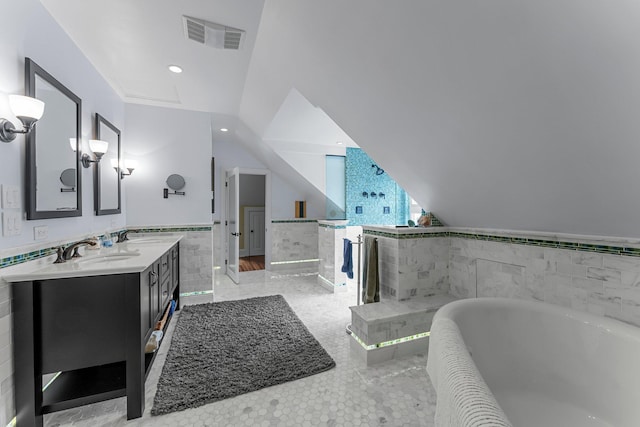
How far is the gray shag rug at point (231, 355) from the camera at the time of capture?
6.24ft

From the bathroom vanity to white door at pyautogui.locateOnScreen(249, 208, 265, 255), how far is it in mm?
5176

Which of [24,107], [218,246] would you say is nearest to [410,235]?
[24,107]

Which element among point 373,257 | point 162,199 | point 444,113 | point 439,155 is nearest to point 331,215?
point 373,257

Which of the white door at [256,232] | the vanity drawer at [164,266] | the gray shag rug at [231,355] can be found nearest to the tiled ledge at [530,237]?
the gray shag rug at [231,355]

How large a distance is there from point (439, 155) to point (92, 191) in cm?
297

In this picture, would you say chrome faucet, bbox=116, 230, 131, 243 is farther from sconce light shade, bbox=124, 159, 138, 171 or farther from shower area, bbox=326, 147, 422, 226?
shower area, bbox=326, 147, 422, 226

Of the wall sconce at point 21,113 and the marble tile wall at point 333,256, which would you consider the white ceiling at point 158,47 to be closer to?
the wall sconce at point 21,113

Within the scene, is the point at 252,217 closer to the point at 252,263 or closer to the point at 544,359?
the point at 252,263

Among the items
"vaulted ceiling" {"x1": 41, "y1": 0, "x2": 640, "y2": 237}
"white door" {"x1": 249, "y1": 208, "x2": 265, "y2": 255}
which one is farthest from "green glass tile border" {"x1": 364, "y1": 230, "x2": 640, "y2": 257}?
"white door" {"x1": 249, "y1": 208, "x2": 265, "y2": 255}

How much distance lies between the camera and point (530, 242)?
2.25 metres

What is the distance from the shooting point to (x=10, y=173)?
1492mm

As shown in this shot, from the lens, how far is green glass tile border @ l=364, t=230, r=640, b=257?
5.76 ft

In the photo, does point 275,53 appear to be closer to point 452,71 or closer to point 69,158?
point 452,71

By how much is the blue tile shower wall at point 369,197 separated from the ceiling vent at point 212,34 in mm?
2697
